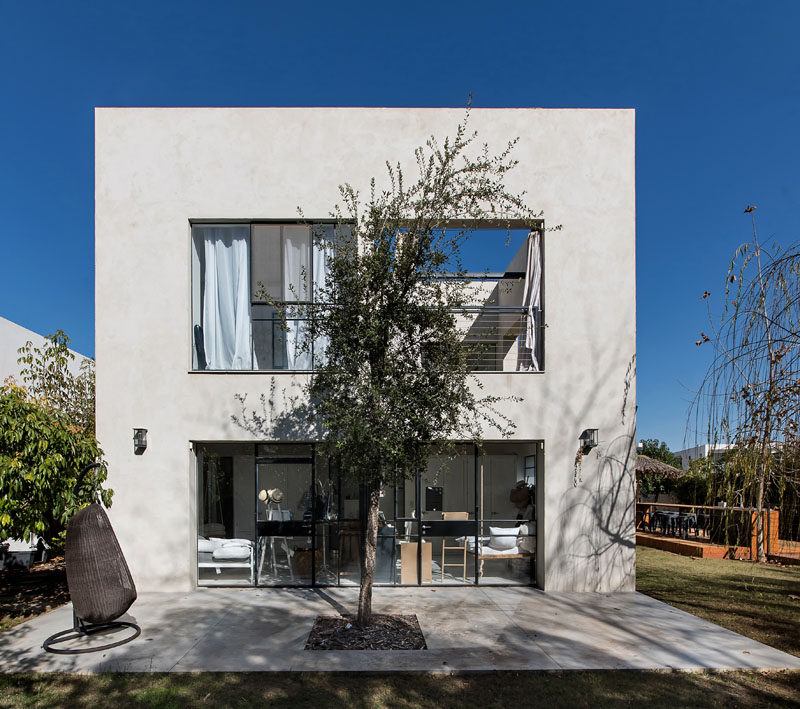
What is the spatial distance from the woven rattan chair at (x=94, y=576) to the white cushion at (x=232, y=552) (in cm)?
248

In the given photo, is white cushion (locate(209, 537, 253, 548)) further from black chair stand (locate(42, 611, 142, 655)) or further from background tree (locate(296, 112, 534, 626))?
background tree (locate(296, 112, 534, 626))

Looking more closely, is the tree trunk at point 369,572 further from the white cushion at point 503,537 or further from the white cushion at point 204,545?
the white cushion at point 204,545

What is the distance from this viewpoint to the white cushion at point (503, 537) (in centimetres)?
932

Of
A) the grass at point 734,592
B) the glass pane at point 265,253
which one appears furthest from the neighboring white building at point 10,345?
the grass at point 734,592

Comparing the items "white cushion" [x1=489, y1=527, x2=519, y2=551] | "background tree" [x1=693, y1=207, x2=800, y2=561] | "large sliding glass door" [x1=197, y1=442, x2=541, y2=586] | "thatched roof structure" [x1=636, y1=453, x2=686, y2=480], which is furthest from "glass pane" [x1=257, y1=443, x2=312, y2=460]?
"thatched roof structure" [x1=636, y1=453, x2=686, y2=480]

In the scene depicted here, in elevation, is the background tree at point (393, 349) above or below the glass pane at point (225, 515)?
above

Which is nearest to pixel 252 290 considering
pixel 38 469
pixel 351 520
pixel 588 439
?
pixel 38 469

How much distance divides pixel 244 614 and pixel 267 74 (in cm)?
982

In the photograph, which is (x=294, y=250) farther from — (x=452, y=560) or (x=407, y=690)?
(x=407, y=690)

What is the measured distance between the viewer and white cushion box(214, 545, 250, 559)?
361 inches

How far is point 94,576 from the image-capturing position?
644 centimetres

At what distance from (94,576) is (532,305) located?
24.2 ft

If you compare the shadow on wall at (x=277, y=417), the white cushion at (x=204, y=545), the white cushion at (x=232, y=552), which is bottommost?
the white cushion at (x=232, y=552)

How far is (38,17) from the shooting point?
1082 centimetres
